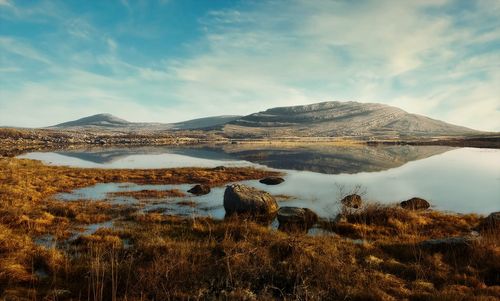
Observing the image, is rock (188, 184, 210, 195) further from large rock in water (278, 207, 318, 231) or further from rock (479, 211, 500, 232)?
rock (479, 211, 500, 232)

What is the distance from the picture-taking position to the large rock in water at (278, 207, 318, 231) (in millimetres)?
19703

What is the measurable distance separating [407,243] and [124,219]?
49.5 ft

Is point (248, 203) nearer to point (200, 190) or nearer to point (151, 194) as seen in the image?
point (200, 190)

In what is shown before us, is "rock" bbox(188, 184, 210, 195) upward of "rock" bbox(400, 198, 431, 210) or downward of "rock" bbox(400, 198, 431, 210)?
downward

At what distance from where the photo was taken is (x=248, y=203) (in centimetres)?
2241

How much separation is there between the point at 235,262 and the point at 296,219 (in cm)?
923

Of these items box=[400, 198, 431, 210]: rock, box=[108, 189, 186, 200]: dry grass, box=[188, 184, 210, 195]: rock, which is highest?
box=[400, 198, 431, 210]: rock

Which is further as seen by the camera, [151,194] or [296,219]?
[151,194]

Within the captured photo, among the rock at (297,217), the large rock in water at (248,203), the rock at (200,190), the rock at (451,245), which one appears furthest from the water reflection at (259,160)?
the rock at (451,245)

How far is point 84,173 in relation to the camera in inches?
1759

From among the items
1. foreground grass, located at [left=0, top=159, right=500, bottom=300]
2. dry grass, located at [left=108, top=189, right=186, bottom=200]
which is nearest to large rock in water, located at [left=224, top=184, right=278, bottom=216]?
foreground grass, located at [left=0, top=159, right=500, bottom=300]

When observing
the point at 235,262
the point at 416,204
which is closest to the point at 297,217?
the point at 235,262

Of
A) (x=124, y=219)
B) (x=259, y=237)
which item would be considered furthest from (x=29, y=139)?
(x=259, y=237)

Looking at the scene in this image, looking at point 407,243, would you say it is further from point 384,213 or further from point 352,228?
point 384,213
